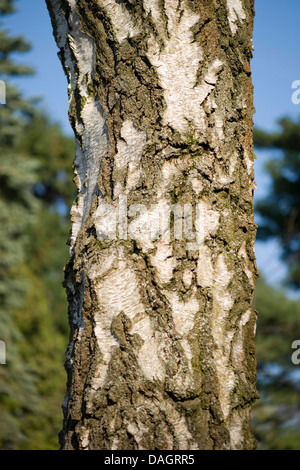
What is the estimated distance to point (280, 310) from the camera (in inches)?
283

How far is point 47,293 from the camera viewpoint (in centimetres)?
1230

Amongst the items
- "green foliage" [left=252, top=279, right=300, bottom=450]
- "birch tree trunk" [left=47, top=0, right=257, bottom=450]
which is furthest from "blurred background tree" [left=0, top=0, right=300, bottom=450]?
"birch tree trunk" [left=47, top=0, right=257, bottom=450]

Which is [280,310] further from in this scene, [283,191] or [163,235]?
[163,235]

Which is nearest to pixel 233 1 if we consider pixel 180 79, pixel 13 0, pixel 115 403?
pixel 180 79

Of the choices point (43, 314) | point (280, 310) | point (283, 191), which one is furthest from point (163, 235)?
point (43, 314)

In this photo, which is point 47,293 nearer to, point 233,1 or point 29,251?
point 29,251

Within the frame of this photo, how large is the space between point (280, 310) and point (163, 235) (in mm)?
6539

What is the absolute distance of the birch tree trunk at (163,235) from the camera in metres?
1.03

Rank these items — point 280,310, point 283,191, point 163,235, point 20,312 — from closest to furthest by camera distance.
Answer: point 163,235 → point 280,310 → point 283,191 → point 20,312

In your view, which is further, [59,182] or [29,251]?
[59,182]

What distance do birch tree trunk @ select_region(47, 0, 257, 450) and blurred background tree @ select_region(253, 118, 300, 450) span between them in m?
4.46

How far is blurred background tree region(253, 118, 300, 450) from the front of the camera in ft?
20.9

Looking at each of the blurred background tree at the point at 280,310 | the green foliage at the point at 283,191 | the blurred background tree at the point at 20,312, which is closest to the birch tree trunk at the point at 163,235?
the blurred background tree at the point at 280,310

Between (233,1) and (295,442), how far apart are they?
19.3ft
